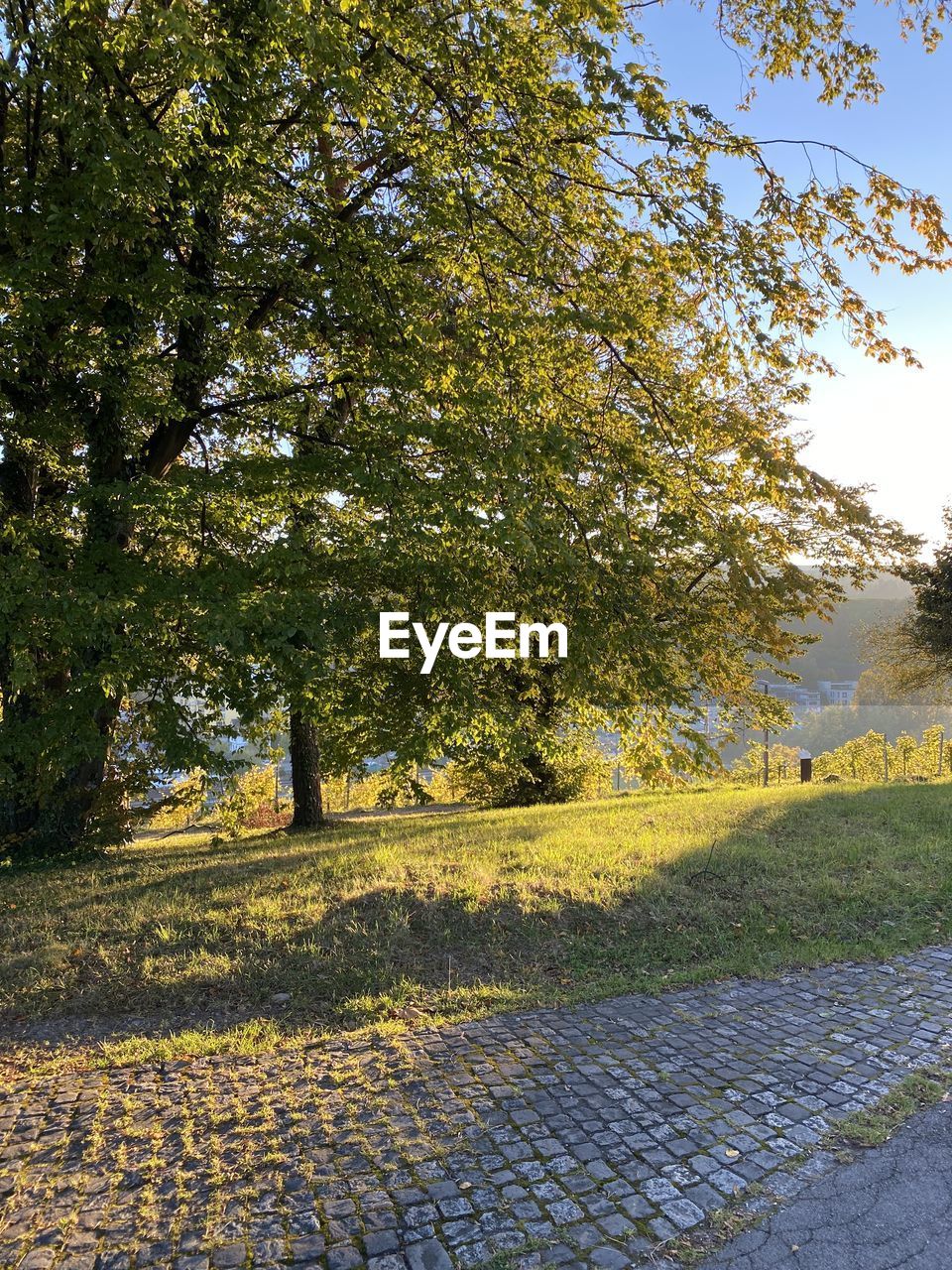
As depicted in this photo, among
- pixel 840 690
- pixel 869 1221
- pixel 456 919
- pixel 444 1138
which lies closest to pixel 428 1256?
pixel 444 1138

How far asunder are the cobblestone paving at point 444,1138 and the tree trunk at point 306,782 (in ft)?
31.2

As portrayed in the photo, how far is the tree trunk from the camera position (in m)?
13.8

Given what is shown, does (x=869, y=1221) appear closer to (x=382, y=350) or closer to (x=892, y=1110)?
(x=892, y=1110)

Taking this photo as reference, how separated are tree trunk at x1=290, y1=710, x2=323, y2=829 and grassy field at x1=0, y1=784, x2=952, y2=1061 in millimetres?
3482

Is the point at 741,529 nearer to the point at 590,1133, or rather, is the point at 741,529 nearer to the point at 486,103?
the point at 486,103

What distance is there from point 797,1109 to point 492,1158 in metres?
1.62

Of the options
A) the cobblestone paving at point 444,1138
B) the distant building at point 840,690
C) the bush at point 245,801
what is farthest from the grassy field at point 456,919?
the distant building at point 840,690

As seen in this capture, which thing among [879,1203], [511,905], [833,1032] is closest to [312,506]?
[511,905]

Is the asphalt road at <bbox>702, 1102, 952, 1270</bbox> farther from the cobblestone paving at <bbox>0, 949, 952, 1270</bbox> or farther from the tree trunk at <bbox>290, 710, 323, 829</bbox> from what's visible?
the tree trunk at <bbox>290, 710, 323, 829</bbox>

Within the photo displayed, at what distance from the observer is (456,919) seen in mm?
6520

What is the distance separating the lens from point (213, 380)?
379 inches

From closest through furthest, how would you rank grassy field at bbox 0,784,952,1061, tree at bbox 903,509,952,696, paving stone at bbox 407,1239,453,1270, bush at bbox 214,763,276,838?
paving stone at bbox 407,1239,453,1270 → grassy field at bbox 0,784,952,1061 → bush at bbox 214,763,276,838 → tree at bbox 903,509,952,696

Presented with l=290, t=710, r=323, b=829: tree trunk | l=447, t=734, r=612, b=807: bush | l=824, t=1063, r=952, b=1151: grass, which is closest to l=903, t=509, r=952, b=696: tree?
l=447, t=734, r=612, b=807: bush

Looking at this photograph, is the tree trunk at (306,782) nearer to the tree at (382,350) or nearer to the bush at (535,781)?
the bush at (535,781)
